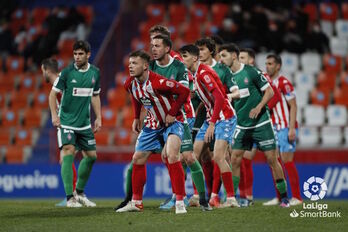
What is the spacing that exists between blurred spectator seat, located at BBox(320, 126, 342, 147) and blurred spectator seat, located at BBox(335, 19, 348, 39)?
5.16m

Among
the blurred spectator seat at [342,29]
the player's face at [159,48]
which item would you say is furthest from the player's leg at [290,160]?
the blurred spectator seat at [342,29]

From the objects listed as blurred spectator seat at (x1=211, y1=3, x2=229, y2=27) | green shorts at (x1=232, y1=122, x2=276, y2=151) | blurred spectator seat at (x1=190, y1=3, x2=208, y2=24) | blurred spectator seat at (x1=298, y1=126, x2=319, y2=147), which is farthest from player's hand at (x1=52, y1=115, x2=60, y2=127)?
blurred spectator seat at (x1=190, y1=3, x2=208, y2=24)

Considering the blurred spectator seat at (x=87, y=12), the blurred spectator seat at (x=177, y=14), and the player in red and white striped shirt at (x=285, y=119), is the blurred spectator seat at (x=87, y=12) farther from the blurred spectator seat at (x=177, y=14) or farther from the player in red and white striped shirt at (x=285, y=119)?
the player in red and white striped shirt at (x=285, y=119)

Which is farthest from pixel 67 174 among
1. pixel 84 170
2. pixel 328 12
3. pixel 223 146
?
pixel 328 12

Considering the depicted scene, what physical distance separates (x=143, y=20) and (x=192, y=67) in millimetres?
12847

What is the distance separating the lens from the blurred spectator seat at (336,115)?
1834cm

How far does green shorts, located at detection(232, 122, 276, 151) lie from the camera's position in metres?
11.2

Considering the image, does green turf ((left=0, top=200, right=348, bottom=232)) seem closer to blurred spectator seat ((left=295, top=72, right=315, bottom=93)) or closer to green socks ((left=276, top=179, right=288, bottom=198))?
green socks ((left=276, top=179, right=288, bottom=198))

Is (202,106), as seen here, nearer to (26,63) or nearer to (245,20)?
(245,20)

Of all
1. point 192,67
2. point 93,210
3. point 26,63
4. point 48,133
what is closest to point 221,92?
point 192,67

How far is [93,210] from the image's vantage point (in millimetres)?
10242

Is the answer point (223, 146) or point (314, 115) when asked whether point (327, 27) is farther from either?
point (223, 146)

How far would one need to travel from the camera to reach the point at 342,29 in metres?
21.4

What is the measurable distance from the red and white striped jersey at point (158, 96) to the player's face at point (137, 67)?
12 centimetres
